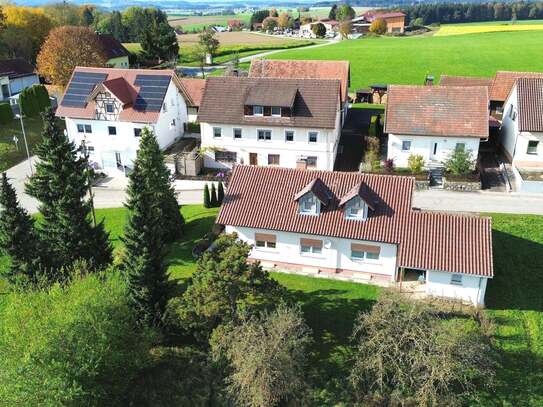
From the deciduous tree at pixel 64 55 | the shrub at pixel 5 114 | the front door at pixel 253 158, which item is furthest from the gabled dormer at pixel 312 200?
the deciduous tree at pixel 64 55

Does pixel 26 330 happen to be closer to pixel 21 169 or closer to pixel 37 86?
pixel 21 169

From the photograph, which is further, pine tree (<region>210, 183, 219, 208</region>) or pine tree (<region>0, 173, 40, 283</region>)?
pine tree (<region>210, 183, 219, 208</region>)

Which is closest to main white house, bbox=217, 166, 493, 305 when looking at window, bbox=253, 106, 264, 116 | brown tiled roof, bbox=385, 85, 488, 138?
window, bbox=253, 106, 264, 116

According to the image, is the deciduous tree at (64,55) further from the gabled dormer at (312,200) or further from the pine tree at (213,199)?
the gabled dormer at (312,200)

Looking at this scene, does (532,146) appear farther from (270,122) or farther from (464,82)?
(270,122)

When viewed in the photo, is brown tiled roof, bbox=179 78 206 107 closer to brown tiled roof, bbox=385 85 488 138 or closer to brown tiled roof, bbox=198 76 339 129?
brown tiled roof, bbox=198 76 339 129

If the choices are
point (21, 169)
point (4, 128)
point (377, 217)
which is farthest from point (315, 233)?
point (4, 128)
